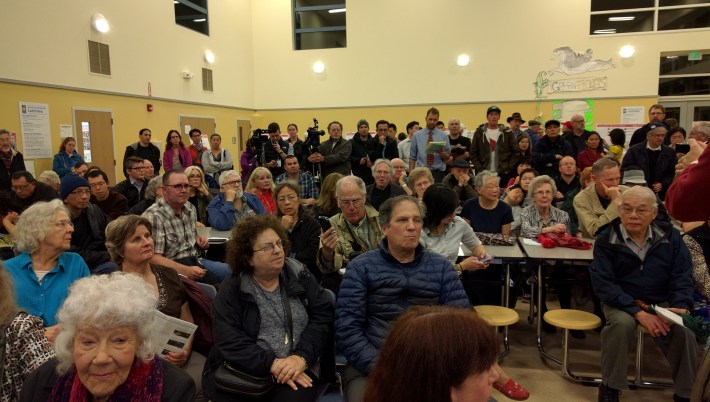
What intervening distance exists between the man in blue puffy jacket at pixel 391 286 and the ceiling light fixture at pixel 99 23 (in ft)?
22.9

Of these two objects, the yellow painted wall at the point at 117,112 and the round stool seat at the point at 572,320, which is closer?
the round stool seat at the point at 572,320

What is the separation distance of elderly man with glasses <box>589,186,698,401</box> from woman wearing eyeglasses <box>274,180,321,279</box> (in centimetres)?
191

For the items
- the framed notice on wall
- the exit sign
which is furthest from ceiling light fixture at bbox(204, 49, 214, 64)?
the exit sign

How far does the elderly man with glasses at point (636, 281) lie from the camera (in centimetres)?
278

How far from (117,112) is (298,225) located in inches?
232

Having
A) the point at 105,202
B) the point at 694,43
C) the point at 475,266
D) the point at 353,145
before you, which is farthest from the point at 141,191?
the point at 694,43

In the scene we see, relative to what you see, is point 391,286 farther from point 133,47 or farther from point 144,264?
point 133,47

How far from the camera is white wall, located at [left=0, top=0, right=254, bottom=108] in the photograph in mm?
6328

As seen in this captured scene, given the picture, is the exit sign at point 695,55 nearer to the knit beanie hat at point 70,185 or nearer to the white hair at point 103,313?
the knit beanie hat at point 70,185

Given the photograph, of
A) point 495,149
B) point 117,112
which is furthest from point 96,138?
point 495,149

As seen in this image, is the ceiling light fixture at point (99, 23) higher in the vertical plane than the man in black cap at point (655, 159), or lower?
higher

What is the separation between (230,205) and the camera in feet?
→ 14.6

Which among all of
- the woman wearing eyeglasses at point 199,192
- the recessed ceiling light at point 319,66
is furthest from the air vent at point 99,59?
the recessed ceiling light at point 319,66

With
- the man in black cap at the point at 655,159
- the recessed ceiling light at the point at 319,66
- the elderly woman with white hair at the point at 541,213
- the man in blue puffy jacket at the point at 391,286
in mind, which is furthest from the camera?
the recessed ceiling light at the point at 319,66
